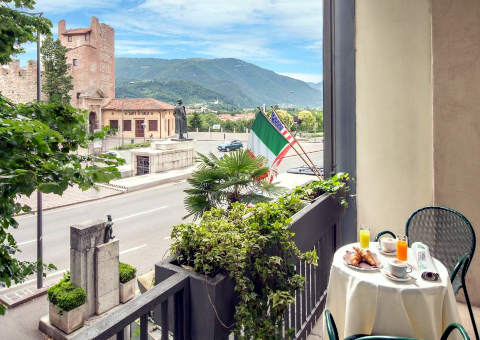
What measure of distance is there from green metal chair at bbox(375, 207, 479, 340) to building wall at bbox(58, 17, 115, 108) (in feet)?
96.7

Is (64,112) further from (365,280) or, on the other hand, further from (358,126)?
(358,126)

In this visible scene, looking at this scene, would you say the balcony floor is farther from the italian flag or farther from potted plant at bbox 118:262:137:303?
potted plant at bbox 118:262:137:303

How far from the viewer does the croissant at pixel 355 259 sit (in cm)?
141

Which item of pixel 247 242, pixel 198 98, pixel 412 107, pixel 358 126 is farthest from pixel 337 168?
pixel 198 98

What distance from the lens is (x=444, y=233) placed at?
1.82m

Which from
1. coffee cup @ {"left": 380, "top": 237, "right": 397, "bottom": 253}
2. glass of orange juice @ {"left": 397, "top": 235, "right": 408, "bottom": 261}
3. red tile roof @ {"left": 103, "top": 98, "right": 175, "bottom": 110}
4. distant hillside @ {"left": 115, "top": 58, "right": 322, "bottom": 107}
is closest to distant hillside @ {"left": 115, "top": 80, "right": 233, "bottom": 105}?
distant hillside @ {"left": 115, "top": 58, "right": 322, "bottom": 107}

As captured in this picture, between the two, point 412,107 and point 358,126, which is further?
point 358,126

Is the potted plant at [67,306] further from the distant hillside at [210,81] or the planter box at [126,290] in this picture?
the distant hillside at [210,81]

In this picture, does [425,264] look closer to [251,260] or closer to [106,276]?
[251,260]

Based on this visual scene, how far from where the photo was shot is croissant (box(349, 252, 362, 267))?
4.63ft

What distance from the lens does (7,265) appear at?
6.08 feet

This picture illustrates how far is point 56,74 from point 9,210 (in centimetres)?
2518

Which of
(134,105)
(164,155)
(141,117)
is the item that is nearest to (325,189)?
(164,155)

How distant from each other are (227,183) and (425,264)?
125 centimetres
